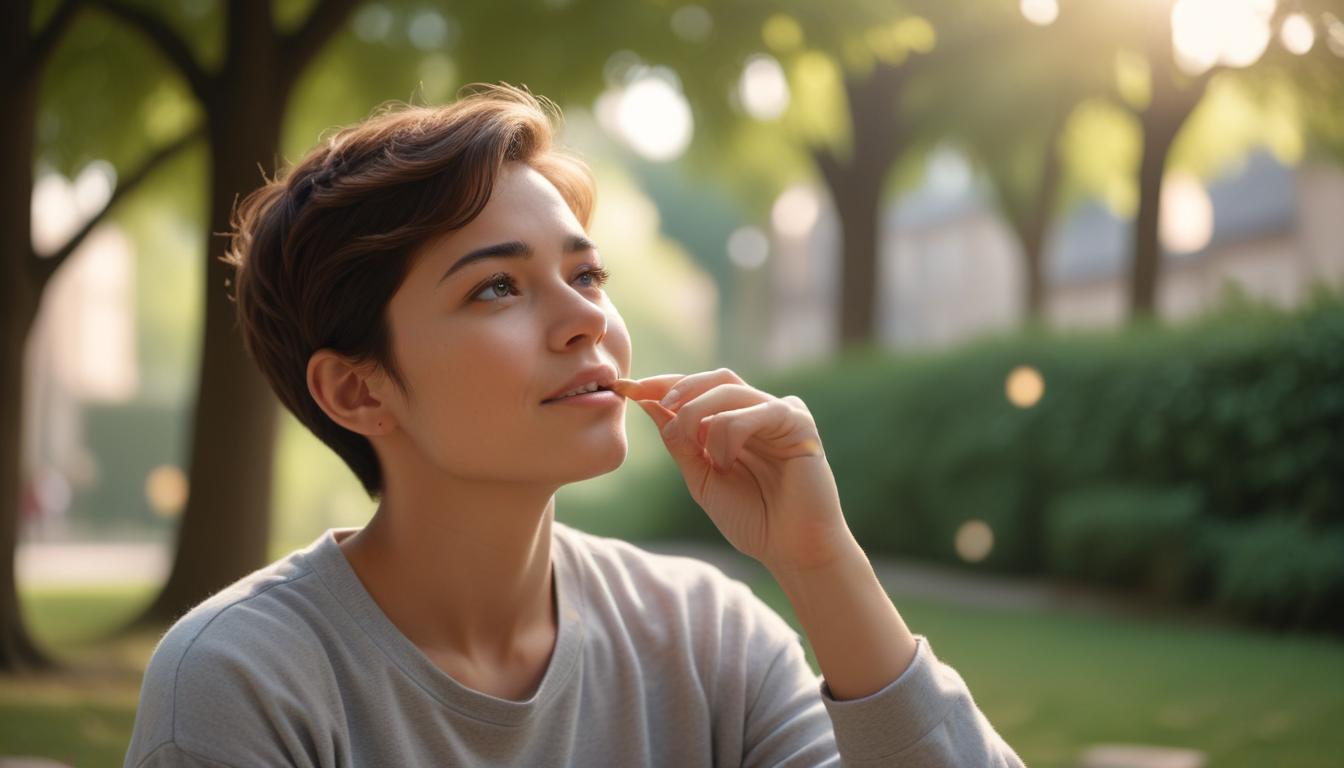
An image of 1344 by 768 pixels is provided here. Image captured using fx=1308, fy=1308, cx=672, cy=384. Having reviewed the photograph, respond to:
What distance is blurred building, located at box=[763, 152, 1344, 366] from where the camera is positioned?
91.9 feet

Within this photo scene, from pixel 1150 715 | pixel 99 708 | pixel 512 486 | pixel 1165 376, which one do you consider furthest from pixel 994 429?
pixel 512 486

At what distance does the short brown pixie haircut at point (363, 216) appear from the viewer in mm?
2018

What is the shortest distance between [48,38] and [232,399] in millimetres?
2339

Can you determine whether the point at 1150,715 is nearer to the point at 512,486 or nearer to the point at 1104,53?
the point at 512,486

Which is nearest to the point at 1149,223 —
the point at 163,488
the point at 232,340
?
the point at 232,340

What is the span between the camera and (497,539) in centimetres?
213

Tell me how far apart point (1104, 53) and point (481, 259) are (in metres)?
14.0

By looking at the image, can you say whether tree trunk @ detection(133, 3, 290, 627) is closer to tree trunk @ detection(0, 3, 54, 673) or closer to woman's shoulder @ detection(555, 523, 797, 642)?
tree trunk @ detection(0, 3, 54, 673)

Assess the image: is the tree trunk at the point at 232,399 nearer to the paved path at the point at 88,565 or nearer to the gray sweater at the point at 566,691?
the paved path at the point at 88,565

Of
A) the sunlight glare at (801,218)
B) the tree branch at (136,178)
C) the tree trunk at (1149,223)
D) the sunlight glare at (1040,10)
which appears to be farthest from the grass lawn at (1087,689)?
the sunlight glare at (801,218)

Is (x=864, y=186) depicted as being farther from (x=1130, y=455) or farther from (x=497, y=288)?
(x=497, y=288)

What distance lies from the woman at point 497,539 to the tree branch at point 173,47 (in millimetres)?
6476

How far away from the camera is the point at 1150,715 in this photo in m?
6.45

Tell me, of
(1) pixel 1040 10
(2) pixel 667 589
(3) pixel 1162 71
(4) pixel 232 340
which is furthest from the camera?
(3) pixel 1162 71
